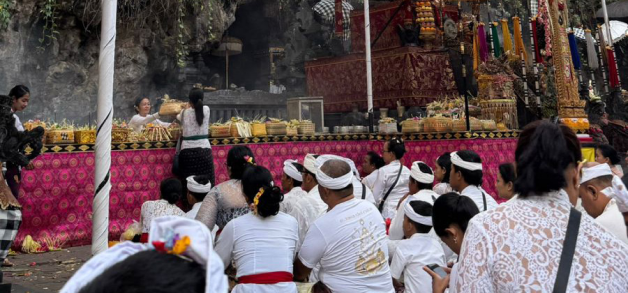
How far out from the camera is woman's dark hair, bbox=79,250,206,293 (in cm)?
129

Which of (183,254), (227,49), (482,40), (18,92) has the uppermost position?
(227,49)

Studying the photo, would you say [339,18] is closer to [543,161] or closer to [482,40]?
[482,40]

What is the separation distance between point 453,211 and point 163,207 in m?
3.60

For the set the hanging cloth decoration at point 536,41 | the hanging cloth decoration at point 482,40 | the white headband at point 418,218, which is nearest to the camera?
the white headband at point 418,218

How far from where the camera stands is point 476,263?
86.5 inches

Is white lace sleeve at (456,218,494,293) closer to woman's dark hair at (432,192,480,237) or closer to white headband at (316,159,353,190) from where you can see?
woman's dark hair at (432,192,480,237)

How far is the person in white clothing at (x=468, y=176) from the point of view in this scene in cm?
499

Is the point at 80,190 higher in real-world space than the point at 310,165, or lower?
lower

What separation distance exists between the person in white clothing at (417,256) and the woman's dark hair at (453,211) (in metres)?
0.65

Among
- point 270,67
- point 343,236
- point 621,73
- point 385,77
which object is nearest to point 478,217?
point 343,236

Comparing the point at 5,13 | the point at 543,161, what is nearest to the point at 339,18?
the point at 5,13

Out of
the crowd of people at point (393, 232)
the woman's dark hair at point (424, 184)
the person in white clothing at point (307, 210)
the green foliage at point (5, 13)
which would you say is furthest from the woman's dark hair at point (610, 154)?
the green foliage at point (5, 13)

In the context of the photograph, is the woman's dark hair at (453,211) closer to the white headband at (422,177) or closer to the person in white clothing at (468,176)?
the person in white clothing at (468,176)

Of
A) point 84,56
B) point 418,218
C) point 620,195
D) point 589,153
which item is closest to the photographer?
point 620,195
